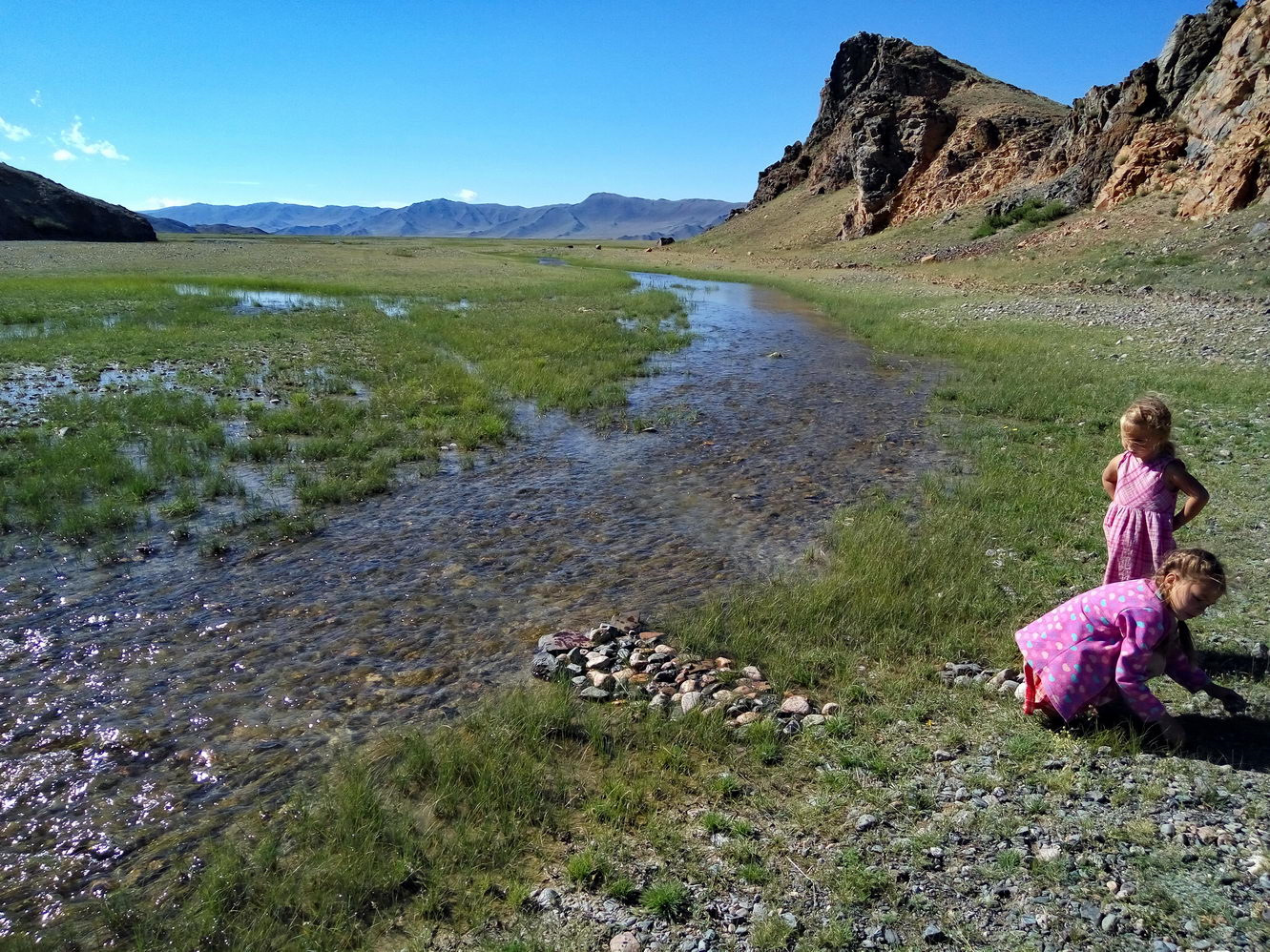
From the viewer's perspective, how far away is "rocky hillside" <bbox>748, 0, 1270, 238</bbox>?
34500mm

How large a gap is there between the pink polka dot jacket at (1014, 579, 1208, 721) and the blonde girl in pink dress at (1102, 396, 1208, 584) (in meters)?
0.91

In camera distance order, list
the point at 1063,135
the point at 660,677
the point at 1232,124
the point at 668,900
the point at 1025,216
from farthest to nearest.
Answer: the point at 1063,135, the point at 1025,216, the point at 1232,124, the point at 660,677, the point at 668,900

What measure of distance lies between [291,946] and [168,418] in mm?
12814

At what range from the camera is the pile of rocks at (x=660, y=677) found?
5.67 m

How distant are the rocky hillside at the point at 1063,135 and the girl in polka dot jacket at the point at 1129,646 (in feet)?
120

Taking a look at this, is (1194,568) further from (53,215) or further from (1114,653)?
(53,215)

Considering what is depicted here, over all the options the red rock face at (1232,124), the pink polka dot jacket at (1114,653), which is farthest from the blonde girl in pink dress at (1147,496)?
the red rock face at (1232,124)

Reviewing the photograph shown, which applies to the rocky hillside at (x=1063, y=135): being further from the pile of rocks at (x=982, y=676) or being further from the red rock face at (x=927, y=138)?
the pile of rocks at (x=982, y=676)

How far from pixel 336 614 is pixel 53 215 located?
10807 cm

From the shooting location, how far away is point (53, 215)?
8619cm

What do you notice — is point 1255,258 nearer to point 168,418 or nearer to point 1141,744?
point 1141,744

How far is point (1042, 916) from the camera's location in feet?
11.9

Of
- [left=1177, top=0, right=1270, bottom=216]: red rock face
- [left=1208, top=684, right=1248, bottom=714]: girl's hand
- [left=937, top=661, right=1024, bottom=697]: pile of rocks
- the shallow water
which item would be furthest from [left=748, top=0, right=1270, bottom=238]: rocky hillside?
[left=937, top=661, right=1024, bottom=697]: pile of rocks

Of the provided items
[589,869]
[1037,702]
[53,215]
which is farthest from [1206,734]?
[53,215]
